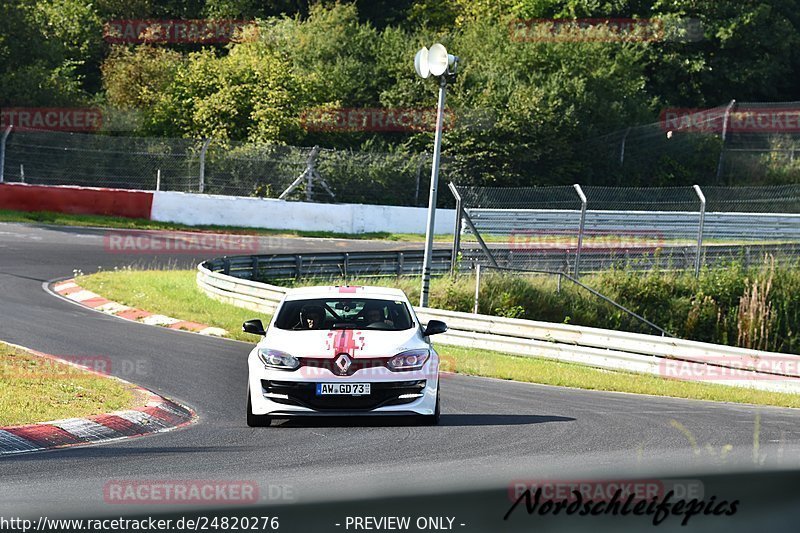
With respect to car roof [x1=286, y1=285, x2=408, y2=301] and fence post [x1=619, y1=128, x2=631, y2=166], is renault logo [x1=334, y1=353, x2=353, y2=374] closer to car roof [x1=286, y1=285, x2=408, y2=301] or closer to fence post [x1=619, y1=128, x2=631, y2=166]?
car roof [x1=286, y1=285, x2=408, y2=301]

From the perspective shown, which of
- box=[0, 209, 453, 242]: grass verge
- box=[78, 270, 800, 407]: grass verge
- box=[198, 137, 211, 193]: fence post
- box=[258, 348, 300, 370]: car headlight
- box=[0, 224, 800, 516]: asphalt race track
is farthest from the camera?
box=[198, 137, 211, 193]: fence post

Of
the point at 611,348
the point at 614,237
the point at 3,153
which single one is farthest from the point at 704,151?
the point at 611,348

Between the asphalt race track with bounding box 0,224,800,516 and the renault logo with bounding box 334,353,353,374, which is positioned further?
the renault logo with bounding box 334,353,353,374

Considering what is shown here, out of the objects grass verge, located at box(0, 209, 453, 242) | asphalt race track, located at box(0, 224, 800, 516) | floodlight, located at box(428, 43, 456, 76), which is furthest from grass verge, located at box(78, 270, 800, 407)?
grass verge, located at box(0, 209, 453, 242)

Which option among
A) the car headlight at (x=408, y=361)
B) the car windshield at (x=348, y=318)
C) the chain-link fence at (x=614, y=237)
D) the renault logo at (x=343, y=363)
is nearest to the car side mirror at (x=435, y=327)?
the car windshield at (x=348, y=318)

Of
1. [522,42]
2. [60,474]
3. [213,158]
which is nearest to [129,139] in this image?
[213,158]

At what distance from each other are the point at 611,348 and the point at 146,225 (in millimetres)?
19896

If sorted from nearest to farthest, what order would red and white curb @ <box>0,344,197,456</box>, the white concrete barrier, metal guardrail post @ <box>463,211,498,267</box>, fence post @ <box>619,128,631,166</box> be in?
red and white curb @ <box>0,344,197,456</box> → metal guardrail post @ <box>463,211,498,267</box> → the white concrete barrier → fence post @ <box>619,128,631,166</box>

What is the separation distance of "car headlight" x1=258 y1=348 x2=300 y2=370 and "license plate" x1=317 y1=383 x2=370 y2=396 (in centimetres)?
32

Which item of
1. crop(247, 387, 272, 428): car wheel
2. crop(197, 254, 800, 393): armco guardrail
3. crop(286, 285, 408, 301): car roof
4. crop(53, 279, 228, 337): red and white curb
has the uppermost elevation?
crop(286, 285, 408, 301): car roof

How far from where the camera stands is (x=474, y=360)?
17.3 meters

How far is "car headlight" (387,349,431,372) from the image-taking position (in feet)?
32.8

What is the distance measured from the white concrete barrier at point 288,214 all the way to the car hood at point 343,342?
83.2ft

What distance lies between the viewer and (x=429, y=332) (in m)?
10.8
